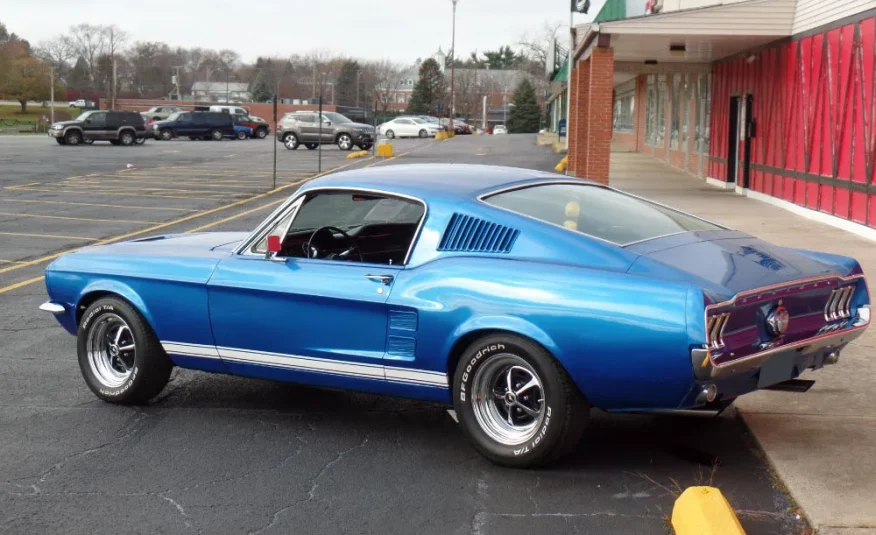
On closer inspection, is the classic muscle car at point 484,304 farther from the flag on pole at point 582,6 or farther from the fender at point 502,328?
the flag on pole at point 582,6

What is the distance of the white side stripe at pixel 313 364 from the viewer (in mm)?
Result: 5348

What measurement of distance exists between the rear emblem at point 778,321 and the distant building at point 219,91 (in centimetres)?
13389

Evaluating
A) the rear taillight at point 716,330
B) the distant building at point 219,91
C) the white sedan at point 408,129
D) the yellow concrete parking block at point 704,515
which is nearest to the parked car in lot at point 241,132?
the white sedan at point 408,129

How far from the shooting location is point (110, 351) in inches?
256

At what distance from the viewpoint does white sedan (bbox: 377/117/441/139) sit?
217ft

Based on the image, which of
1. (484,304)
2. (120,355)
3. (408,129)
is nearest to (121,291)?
(120,355)

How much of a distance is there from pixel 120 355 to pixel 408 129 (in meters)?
60.4

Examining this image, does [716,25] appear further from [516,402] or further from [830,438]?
[516,402]

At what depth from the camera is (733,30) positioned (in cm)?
1981

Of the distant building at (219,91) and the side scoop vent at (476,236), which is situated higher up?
the distant building at (219,91)

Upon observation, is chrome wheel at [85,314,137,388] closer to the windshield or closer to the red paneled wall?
the red paneled wall

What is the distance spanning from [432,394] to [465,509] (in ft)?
2.66

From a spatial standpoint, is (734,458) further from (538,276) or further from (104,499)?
(104,499)

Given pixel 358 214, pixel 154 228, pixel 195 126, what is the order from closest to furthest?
pixel 358 214 < pixel 154 228 < pixel 195 126
